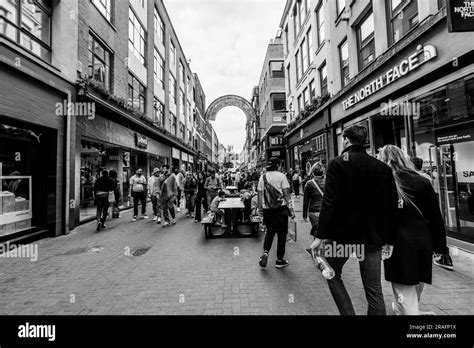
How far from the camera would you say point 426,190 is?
2.40 meters

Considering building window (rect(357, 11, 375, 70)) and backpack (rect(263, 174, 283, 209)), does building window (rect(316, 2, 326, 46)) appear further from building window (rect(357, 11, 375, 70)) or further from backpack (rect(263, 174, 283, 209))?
backpack (rect(263, 174, 283, 209))

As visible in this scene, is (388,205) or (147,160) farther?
(147,160)

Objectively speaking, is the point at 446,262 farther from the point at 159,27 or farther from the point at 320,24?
the point at 159,27

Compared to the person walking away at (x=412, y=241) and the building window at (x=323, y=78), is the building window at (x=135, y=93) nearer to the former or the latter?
the building window at (x=323, y=78)

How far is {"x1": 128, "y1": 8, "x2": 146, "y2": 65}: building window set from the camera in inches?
566

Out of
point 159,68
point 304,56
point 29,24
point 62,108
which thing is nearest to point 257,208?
point 62,108

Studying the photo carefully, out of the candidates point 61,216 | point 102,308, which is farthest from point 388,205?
point 61,216

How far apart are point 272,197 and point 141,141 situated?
12.3 meters

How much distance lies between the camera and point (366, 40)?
33.0ft

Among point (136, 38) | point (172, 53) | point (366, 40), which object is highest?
point (172, 53)

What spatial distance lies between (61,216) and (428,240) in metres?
8.88
